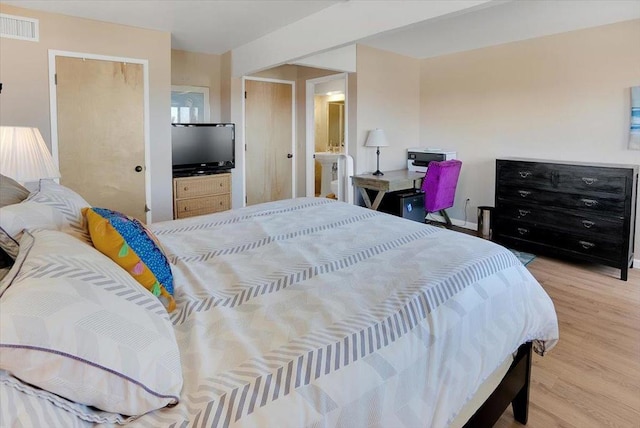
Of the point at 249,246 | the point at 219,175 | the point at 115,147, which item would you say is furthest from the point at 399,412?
the point at 219,175

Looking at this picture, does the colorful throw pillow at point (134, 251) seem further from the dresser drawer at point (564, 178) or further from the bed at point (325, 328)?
the dresser drawer at point (564, 178)

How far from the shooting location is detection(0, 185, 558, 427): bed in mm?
849

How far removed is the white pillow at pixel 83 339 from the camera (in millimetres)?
689

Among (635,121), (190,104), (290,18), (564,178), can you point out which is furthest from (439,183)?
(190,104)

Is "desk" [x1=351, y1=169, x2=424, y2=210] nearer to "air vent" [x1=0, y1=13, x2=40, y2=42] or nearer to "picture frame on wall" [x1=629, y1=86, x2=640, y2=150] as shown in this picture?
"picture frame on wall" [x1=629, y1=86, x2=640, y2=150]

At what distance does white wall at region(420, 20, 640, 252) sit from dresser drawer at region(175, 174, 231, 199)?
9.66 feet

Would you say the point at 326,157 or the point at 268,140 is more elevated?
the point at 268,140

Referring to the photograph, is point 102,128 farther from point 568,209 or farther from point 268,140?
point 568,209

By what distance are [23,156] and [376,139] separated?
11.9ft

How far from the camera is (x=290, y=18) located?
141 inches

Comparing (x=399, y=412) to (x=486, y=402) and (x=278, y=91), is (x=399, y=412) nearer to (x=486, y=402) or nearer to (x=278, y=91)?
(x=486, y=402)

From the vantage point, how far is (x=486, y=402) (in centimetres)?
150

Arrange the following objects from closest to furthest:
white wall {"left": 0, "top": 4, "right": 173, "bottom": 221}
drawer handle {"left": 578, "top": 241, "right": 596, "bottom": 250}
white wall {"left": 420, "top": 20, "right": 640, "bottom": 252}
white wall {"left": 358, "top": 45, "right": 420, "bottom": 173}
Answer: white wall {"left": 0, "top": 4, "right": 173, "bottom": 221}
drawer handle {"left": 578, "top": 241, "right": 596, "bottom": 250}
white wall {"left": 420, "top": 20, "right": 640, "bottom": 252}
white wall {"left": 358, "top": 45, "right": 420, "bottom": 173}

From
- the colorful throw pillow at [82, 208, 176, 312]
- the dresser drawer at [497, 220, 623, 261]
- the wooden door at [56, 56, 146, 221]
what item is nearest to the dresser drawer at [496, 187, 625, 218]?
the dresser drawer at [497, 220, 623, 261]
